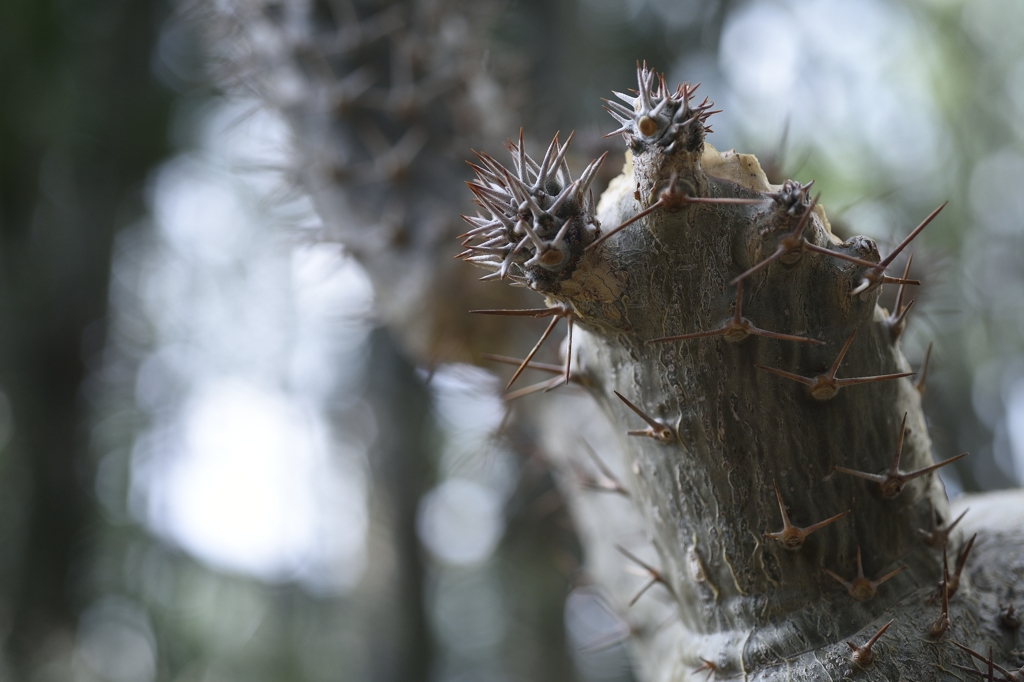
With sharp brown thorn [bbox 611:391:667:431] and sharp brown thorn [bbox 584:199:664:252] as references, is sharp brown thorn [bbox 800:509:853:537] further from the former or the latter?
sharp brown thorn [bbox 584:199:664:252]

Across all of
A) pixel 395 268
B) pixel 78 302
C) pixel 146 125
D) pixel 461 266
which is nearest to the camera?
pixel 461 266

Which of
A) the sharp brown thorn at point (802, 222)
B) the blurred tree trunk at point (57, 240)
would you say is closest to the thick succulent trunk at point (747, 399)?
the sharp brown thorn at point (802, 222)

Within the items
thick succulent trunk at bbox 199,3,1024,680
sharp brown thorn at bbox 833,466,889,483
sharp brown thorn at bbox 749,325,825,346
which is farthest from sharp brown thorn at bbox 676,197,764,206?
sharp brown thorn at bbox 833,466,889,483

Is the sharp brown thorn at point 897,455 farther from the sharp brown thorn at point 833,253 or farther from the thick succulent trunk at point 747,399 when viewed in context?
the sharp brown thorn at point 833,253

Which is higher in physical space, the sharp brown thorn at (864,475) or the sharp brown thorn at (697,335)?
the sharp brown thorn at (697,335)

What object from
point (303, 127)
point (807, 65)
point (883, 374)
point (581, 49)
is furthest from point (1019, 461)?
point (303, 127)

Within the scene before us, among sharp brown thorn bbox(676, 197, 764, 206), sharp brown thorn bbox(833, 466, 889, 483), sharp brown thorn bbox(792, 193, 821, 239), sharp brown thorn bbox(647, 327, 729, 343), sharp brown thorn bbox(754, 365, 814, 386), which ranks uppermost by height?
sharp brown thorn bbox(676, 197, 764, 206)

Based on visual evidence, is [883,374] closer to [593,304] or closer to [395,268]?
[593,304]

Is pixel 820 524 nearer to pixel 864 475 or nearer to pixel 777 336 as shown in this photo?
pixel 864 475
